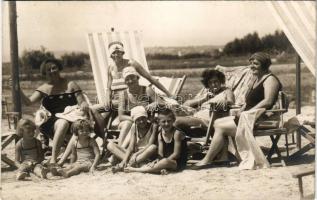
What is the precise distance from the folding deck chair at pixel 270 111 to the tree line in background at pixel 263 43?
0.39 meters

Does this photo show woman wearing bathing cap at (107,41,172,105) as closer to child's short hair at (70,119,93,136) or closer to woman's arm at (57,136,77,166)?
child's short hair at (70,119,93,136)

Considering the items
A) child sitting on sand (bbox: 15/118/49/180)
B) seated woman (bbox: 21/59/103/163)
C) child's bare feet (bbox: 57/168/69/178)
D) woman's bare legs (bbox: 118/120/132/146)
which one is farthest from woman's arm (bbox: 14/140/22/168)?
woman's bare legs (bbox: 118/120/132/146)

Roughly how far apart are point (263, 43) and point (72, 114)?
260cm

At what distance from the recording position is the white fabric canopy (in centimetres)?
479

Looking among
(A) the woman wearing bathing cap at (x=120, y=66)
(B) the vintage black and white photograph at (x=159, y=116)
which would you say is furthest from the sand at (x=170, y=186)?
(A) the woman wearing bathing cap at (x=120, y=66)

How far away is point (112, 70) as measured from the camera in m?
5.98

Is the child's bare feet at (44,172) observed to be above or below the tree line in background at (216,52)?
below

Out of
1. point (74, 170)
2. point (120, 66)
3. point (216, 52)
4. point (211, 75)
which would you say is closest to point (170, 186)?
point (74, 170)

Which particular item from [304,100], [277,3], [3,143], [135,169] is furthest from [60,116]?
[304,100]

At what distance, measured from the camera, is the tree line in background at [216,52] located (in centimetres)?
618

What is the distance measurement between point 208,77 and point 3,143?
238cm

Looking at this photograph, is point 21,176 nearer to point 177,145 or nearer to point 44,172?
point 44,172

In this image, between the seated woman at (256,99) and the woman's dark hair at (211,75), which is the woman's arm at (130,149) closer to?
the seated woman at (256,99)

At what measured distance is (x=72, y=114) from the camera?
17.5 feet
